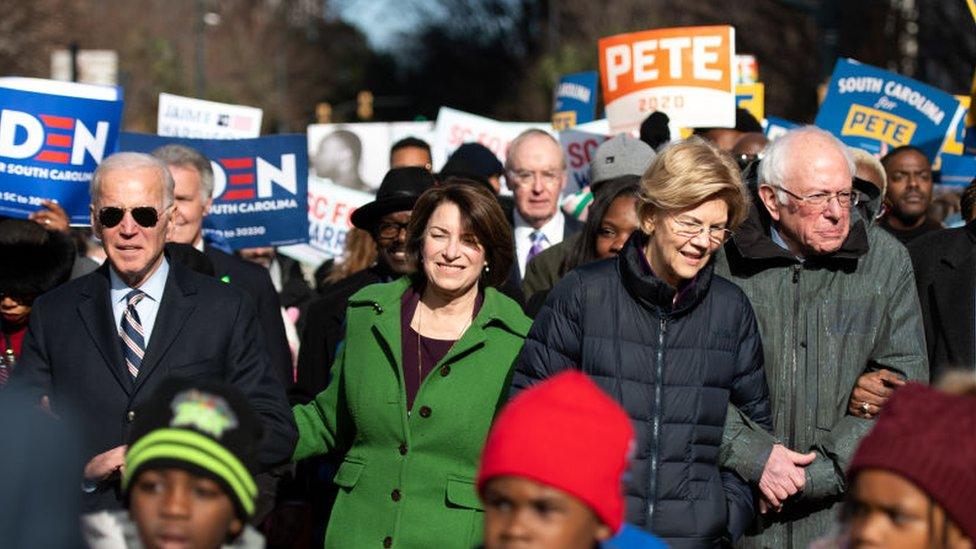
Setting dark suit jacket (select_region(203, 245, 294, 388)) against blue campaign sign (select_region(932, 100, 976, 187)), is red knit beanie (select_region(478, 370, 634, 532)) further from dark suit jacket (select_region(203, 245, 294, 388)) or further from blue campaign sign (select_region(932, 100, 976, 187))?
blue campaign sign (select_region(932, 100, 976, 187))

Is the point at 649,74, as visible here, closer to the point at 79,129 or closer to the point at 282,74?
the point at 79,129

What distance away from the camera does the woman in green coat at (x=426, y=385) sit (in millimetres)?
5613

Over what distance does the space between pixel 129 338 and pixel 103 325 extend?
0.30 ft

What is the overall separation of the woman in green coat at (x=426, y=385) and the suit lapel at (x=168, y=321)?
0.55m

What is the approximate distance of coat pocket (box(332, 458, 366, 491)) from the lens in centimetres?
570

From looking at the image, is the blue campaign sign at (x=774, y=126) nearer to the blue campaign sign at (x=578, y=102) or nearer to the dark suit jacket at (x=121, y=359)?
the blue campaign sign at (x=578, y=102)

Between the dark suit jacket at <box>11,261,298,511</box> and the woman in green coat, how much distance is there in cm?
27

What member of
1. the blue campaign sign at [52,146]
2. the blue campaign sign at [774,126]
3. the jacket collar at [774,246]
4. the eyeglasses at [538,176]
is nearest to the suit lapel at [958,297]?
the jacket collar at [774,246]

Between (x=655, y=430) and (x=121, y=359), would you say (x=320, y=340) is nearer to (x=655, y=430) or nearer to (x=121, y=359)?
(x=121, y=359)

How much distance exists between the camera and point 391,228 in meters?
7.29

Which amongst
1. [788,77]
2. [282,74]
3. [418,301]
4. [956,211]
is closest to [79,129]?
[418,301]

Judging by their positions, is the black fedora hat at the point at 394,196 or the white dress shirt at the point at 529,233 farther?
the white dress shirt at the point at 529,233

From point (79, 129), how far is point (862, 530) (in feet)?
19.2

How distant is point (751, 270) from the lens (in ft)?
19.7
